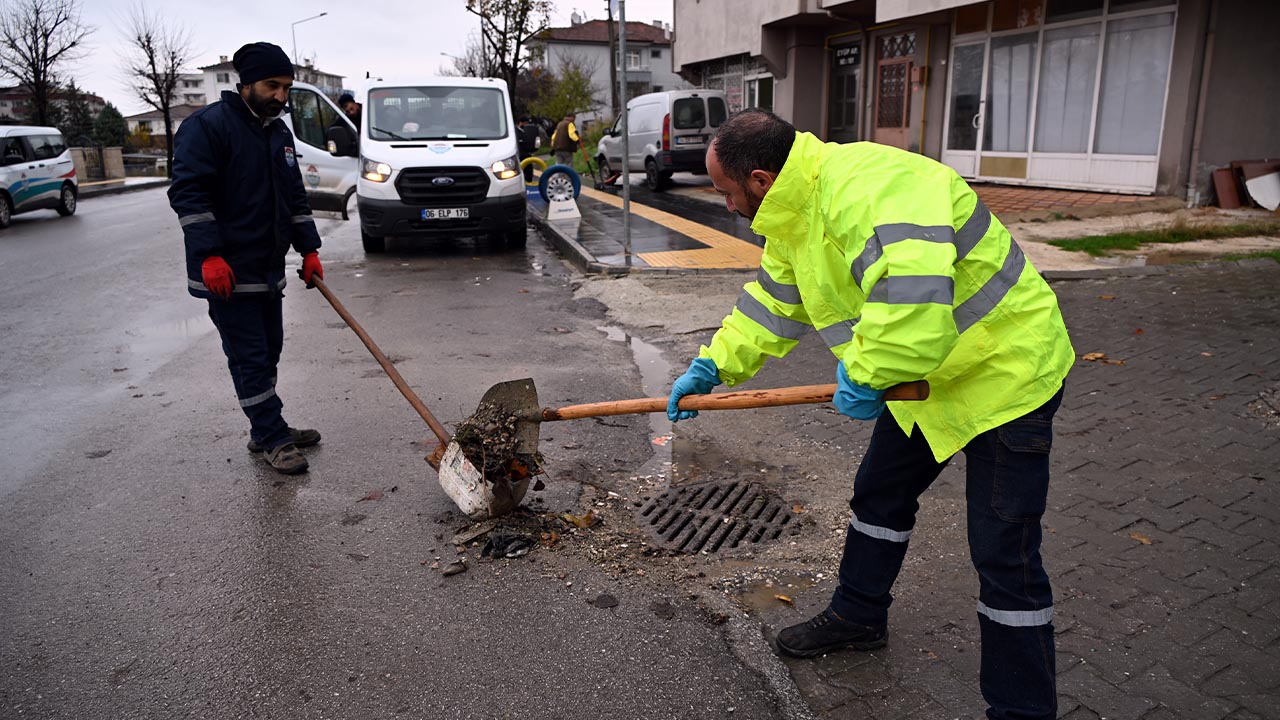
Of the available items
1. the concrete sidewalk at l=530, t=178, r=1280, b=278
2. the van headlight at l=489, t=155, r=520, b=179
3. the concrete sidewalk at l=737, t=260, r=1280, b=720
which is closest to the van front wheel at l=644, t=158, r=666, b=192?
the concrete sidewalk at l=530, t=178, r=1280, b=278

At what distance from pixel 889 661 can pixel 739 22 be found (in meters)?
21.8

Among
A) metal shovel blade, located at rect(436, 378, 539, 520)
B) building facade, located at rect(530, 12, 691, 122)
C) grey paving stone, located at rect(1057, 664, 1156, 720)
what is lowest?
grey paving stone, located at rect(1057, 664, 1156, 720)

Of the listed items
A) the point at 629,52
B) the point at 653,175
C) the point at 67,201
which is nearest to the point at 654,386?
the point at 653,175

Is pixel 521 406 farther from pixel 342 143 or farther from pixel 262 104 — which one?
pixel 342 143

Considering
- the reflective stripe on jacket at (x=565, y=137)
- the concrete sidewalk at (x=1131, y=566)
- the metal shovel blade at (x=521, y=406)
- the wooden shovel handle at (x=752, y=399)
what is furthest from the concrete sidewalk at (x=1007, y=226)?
the wooden shovel handle at (x=752, y=399)

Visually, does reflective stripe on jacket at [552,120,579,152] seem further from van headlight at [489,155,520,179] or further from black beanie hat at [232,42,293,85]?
black beanie hat at [232,42,293,85]

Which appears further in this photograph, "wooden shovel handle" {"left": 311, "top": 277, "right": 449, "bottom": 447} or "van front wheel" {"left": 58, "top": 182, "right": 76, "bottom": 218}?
"van front wheel" {"left": 58, "top": 182, "right": 76, "bottom": 218}

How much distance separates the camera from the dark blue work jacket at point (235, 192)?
4273 mm

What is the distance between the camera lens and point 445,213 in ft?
36.8

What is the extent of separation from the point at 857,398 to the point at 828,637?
101 cm

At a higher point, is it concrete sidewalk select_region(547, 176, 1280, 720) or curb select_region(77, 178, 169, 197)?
curb select_region(77, 178, 169, 197)

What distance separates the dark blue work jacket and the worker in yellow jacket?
2986mm

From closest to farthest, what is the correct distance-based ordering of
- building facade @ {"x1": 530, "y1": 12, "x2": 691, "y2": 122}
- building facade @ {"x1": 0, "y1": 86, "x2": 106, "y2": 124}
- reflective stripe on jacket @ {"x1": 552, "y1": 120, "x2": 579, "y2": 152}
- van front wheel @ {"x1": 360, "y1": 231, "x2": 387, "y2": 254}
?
van front wheel @ {"x1": 360, "y1": 231, "x2": 387, "y2": 254} < reflective stripe on jacket @ {"x1": 552, "y1": 120, "x2": 579, "y2": 152} < building facade @ {"x1": 0, "y1": 86, "x2": 106, "y2": 124} < building facade @ {"x1": 530, "y1": 12, "x2": 691, "y2": 122}

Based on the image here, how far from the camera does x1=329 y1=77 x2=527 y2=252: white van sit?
437 inches
